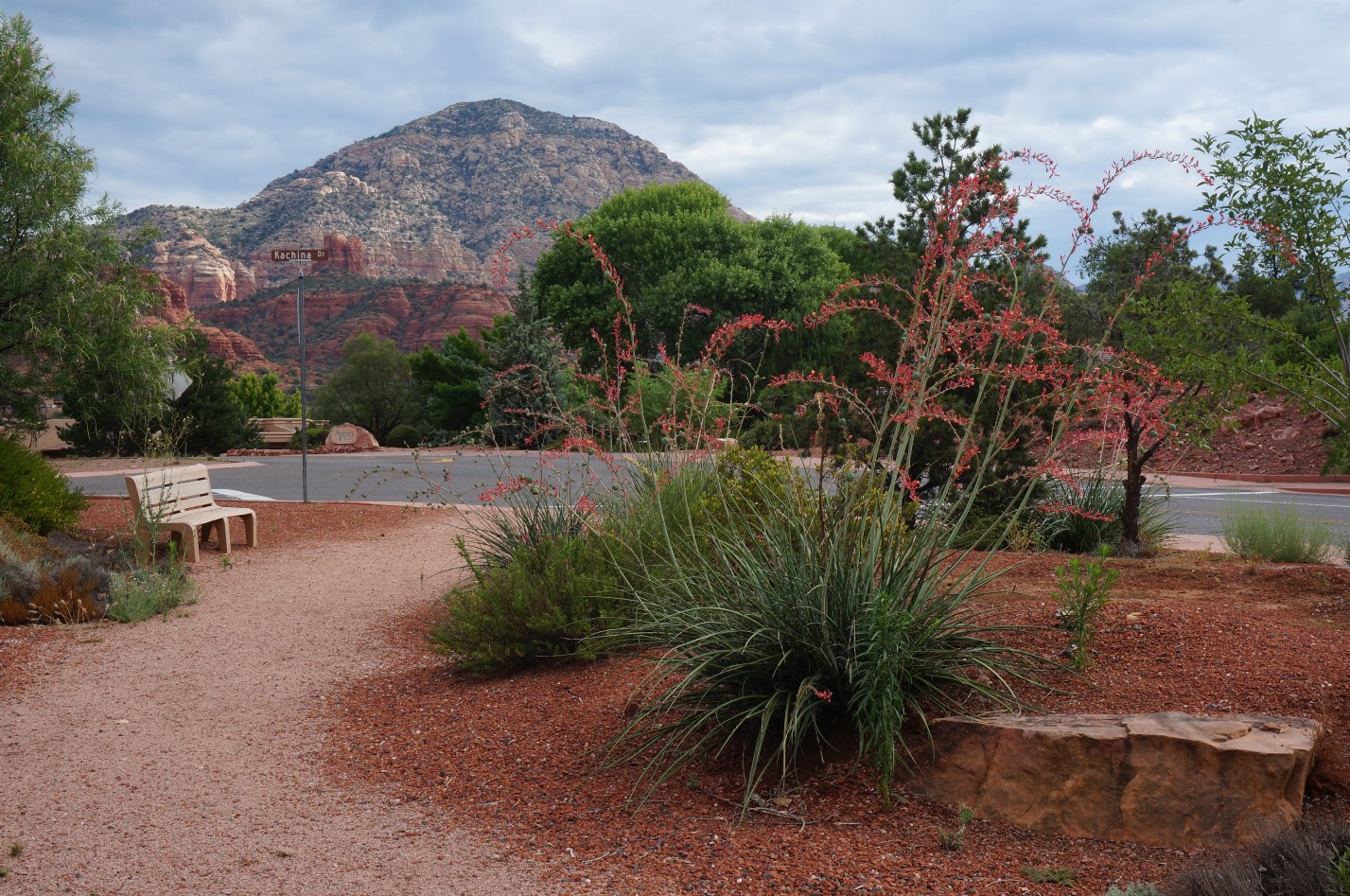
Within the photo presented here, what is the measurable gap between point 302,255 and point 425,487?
6.33 metres

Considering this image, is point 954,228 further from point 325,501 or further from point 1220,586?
point 325,501

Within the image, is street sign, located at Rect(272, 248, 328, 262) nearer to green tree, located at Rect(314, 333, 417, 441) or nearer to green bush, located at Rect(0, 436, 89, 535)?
green bush, located at Rect(0, 436, 89, 535)

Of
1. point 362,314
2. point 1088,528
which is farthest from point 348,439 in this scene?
point 362,314

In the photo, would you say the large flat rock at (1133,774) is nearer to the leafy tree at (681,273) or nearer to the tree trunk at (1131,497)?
the tree trunk at (1131,497)

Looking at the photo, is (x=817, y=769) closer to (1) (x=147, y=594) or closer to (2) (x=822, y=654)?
(2) (x=822, y=654)

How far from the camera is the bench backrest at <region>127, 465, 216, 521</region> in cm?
955

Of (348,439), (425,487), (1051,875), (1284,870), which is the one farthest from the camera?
(348,439)

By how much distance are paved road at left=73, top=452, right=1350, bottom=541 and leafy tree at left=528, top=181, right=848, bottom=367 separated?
41.5ft

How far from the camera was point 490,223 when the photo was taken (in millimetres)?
128000

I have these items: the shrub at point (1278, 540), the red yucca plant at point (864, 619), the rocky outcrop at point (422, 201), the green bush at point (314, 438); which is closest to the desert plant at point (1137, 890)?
the red yucca plant at point (864, 619)

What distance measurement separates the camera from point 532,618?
573 centimetres

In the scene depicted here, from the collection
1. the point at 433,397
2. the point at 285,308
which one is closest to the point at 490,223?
the point at 285,308

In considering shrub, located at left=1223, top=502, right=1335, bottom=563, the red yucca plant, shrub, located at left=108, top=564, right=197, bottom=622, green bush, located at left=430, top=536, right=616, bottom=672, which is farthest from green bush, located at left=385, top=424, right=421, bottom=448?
the red yucca plant

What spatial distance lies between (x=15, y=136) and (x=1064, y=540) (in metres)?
11.9
